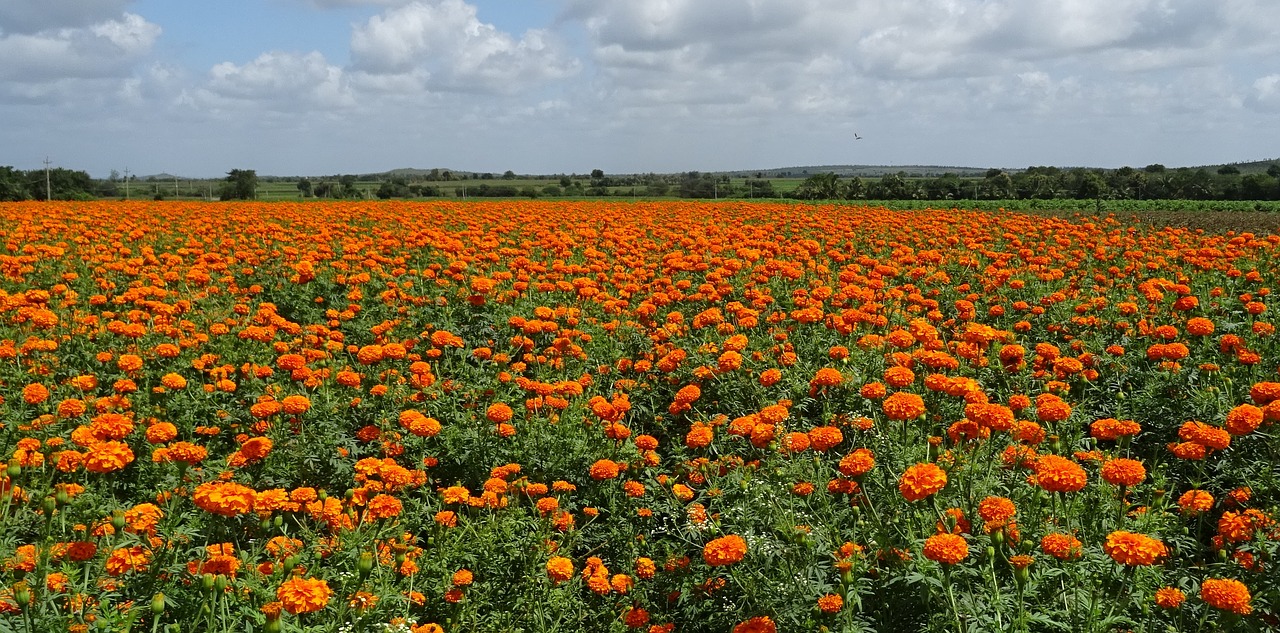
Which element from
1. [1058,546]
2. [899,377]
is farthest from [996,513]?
[899,377]

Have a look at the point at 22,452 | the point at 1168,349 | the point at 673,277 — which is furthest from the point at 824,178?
the point at 22,452

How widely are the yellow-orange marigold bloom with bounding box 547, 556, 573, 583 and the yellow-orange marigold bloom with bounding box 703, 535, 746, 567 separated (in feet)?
1.88

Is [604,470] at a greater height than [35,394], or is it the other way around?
[35,394]

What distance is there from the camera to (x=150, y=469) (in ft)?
13.7

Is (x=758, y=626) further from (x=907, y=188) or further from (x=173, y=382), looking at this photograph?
(x=907, y=188)

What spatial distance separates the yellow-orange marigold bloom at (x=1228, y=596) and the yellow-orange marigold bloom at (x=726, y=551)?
4.60ft

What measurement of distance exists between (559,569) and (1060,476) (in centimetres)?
182

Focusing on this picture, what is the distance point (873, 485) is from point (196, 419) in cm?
382

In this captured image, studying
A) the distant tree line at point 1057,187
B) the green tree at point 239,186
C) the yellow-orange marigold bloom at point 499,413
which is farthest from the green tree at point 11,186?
the yellow-orange marigold bloom at point 499,413

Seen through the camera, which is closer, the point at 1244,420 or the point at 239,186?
the point at 1244,420

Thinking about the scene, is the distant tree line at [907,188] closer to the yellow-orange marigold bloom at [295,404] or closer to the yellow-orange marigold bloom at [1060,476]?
the yellow-orange marigold bloom at [295,404]

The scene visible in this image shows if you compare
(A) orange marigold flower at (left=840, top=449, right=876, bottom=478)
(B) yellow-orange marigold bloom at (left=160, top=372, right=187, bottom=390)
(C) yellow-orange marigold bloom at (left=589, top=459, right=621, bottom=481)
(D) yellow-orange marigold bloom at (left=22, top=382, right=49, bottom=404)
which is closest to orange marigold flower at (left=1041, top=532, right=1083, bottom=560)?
(A) orange marigold flower at (left=840, top=449, right=876, bottom=478)

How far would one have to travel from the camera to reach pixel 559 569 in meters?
3.16

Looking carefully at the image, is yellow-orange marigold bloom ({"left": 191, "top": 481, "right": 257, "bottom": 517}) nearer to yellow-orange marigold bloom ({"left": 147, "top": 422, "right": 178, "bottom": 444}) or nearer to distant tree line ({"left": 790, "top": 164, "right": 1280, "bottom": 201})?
yellow-orange marigold bloom ({"left": 147, "top": 422, "right": 178, "bottom": 444})
